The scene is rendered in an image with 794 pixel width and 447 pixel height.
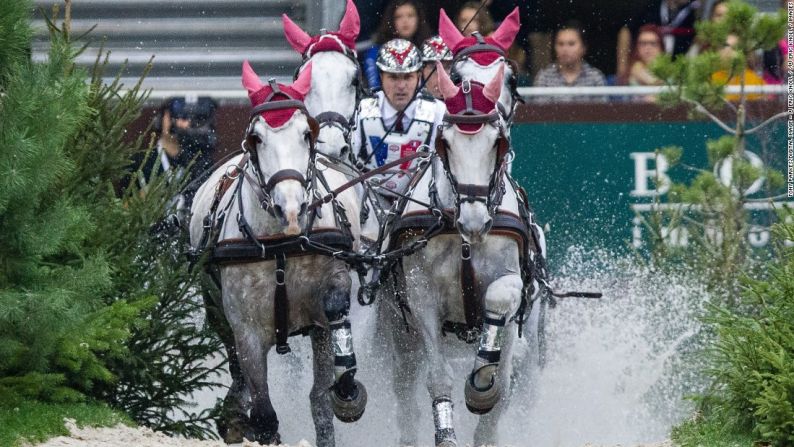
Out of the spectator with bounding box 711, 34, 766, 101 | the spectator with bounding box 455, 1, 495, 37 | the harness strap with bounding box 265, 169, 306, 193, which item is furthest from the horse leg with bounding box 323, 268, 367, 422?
the spectator with bounding box 455, 1, 495, 37

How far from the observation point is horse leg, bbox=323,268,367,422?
8492 millimetres

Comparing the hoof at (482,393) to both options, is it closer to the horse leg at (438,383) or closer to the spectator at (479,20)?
the horse leg at (438,383)

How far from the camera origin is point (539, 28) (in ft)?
45.9

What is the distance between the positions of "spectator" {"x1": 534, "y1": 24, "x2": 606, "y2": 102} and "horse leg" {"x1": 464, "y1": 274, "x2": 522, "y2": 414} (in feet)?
17.6

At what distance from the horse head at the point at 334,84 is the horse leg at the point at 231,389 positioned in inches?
43.2

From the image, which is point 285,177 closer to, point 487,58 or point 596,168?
point 487,58

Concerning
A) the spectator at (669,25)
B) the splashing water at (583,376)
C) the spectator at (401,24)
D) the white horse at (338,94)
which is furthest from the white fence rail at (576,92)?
the white horse at (338,94)

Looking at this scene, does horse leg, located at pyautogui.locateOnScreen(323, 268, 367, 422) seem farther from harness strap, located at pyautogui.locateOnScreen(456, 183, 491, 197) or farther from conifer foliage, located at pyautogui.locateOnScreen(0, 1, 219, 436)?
conifer foliage, located at pyautogui.locateOnScreen(0, 1, 219, 436)

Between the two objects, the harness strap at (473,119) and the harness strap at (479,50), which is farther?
the harness strap at (479,50)

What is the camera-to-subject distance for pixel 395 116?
1016cm

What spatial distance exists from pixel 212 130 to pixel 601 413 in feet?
15.2

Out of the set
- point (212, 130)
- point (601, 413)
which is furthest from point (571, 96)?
point (601, 413)

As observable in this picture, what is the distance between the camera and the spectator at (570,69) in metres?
13.7

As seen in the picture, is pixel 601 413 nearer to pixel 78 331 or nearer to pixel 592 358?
pixel 592 358
